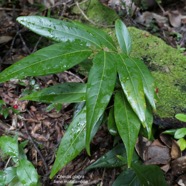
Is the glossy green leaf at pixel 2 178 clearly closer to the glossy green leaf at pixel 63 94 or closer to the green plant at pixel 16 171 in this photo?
the green plant at pixel 16 171

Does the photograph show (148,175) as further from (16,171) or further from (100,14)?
(100,14)

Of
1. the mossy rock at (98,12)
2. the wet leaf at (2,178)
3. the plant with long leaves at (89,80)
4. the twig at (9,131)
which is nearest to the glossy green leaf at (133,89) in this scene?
the plant with long leaves at (89,80)

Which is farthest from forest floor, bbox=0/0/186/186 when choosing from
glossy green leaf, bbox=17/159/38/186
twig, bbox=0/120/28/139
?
glossy green leaf, bbox=17/159/38/186

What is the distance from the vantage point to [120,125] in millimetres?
1469

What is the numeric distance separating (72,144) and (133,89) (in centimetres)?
48

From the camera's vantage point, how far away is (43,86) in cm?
256

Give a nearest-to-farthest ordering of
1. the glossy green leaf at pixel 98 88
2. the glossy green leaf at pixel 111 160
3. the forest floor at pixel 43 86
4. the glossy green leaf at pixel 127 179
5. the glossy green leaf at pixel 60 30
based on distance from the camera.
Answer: the glossy green leaf at pixel 98 88, the glossy green leaf at pixel 60 30, the glossy green leaf at pixel 127 179, the glossy green leaf at pixel 111 160, the forest floor at pixel 43 86

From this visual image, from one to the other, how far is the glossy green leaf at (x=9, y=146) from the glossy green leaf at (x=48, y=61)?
0.70 m

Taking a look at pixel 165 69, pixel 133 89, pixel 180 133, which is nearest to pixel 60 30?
pixel 133 89

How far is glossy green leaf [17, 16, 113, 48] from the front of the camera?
61.2 inches

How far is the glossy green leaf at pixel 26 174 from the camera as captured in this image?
1.71 meters

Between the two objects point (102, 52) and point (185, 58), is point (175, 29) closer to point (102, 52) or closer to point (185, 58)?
point (185, 58)

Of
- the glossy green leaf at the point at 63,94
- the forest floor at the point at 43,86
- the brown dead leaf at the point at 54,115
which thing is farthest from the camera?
the brown dead leaf at the point at 54,115

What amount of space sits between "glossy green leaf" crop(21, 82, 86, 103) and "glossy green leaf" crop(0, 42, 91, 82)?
312mm
